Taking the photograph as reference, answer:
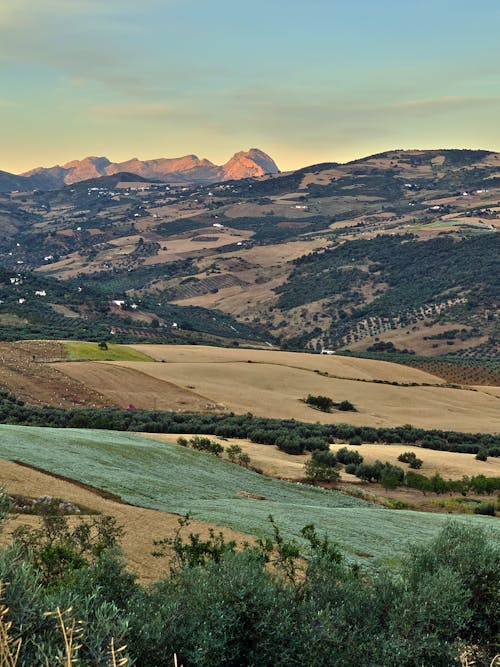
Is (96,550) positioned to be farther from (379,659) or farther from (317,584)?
(379,659)

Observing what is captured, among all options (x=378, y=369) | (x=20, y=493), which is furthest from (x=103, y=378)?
(x=20, y=493)

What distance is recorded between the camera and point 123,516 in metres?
28.0

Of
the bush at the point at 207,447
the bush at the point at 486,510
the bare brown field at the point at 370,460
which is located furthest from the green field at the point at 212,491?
the bare brown field at the point at 370,460

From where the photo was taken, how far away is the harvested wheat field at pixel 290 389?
86875 millimetres

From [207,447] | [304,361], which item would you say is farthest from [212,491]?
[304,361]

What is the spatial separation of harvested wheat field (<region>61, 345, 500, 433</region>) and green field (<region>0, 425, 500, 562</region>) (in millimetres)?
38871

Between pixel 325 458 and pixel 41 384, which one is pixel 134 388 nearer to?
pixel 41 384

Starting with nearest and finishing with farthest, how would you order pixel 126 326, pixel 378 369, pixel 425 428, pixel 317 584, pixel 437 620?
pixel 437 620
pixel 317 584
pixel 425 428
pixel 378 369
pixel 126 326

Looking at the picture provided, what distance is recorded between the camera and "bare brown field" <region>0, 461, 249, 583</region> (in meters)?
23.6

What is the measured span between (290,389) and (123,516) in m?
72.2

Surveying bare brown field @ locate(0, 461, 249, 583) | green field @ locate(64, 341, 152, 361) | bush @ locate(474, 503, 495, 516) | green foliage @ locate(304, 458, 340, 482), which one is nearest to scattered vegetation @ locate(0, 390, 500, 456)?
green foliage @ locate(304, 458, 340, 482)

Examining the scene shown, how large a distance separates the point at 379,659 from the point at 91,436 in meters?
34.1

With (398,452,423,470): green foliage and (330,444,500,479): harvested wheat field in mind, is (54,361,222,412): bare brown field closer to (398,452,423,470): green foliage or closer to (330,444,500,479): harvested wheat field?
(330,444,500,479): harvested wheat field

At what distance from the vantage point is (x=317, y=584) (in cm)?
1658
